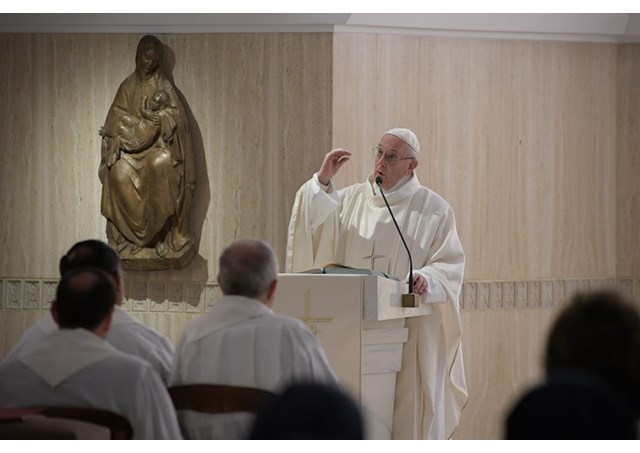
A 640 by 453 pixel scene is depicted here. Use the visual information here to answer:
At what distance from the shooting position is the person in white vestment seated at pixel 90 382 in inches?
158

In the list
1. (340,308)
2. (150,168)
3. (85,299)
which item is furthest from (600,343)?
(150,168)

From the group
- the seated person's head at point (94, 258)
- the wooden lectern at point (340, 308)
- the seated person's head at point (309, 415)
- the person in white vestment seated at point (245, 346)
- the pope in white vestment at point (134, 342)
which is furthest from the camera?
the wooden lectern at point (340, 308)

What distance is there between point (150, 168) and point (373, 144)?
6.12ft

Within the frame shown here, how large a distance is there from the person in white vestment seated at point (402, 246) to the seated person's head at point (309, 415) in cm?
515

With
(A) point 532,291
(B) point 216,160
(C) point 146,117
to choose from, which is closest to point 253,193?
(B) point 216,160

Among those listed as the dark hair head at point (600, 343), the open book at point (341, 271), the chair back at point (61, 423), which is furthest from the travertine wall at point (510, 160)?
the dark hair head at point (600, 343)

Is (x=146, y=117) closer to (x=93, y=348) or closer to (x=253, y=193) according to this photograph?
(x=253, y=193)

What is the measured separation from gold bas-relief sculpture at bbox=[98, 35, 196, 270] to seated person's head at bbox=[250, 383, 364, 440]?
6.91 m

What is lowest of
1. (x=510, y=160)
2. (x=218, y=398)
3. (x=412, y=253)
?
(x=218, y=398)

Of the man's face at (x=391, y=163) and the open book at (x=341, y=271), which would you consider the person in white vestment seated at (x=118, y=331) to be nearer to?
the open book at (x=341, y=271)

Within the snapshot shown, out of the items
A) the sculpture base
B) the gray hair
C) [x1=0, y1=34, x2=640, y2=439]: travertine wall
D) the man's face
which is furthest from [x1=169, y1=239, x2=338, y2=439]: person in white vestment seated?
the sculpture base

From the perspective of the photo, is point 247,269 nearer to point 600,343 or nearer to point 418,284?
point 600,343

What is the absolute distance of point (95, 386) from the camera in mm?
4039

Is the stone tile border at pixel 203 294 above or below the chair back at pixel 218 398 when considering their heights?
above
